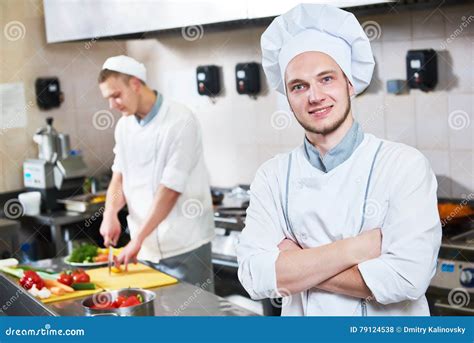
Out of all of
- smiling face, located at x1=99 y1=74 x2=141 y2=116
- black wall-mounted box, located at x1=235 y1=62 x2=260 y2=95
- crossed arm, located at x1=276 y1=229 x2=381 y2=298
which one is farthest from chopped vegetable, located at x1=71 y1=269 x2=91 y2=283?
black wall-mounted box, located at x1=235 y1=62 x2=260 y2=95

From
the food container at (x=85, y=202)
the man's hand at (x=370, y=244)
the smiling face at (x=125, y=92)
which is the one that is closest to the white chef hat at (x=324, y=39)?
the man's hand at (x=370, y=244)

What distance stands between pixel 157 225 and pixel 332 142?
0.97 m

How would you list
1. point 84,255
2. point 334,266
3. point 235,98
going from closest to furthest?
point 334,266, point 84,255, point 235,98

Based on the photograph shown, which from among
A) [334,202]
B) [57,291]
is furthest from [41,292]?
[334,202]

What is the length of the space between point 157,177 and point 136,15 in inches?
23.5

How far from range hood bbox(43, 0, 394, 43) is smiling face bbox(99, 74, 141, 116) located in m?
0.28

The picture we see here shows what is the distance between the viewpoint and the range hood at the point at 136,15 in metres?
2.19

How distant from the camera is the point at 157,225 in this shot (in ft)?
7.27

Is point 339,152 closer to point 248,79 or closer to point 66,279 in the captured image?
point 66,279

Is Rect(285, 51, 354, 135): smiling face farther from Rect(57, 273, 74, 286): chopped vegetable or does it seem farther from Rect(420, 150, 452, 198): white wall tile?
Rect(420, 150, 452, 198): white wall tile

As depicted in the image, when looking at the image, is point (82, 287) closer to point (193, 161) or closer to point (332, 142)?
point (193, 161)

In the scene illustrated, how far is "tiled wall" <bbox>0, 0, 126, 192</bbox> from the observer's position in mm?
2598

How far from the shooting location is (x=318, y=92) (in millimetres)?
1327

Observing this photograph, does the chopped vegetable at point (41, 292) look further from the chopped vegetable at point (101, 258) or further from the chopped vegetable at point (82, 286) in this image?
the chopped vegetable at point (101, 258)
